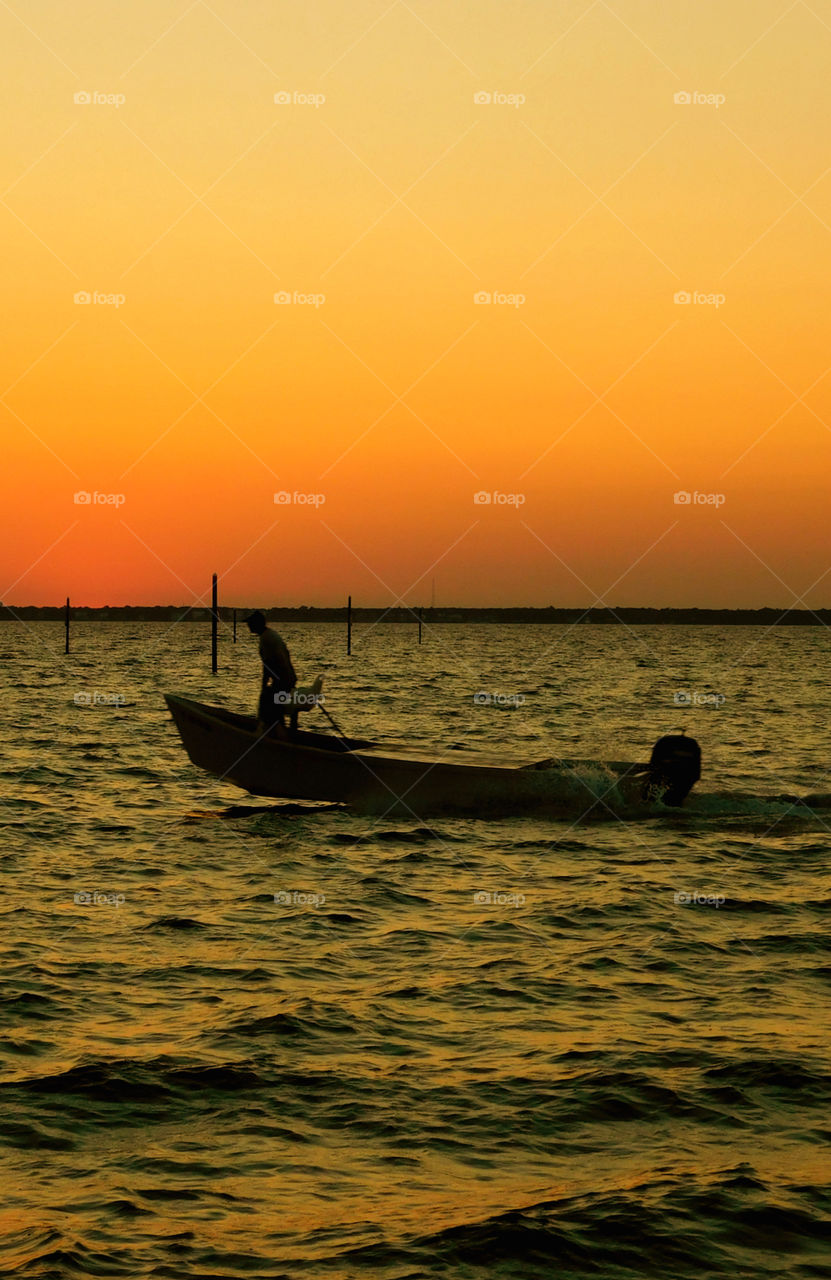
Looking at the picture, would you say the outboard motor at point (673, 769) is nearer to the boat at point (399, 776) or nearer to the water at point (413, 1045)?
the boat at point (399, 776)

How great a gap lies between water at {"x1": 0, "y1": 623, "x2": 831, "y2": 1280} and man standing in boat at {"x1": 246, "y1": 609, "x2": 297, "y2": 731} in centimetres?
159

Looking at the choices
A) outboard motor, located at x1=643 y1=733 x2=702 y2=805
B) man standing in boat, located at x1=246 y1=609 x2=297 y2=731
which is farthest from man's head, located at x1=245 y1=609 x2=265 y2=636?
outboard motor, located at x1=643 y1=733 x2=702 y2=805

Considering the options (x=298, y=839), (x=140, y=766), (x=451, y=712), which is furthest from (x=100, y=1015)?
(x=451, y=712)

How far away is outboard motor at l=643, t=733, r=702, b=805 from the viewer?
1947 cm

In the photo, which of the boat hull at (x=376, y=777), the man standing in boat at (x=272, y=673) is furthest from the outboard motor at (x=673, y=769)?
the man standing in boat at (x=272, y=673)

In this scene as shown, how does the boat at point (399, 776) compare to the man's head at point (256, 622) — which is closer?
the man's head at point (256, 622)

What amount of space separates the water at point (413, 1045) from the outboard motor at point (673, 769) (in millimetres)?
371

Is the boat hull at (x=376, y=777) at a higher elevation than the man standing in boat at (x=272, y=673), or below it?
below

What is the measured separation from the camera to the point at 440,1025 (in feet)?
31.2

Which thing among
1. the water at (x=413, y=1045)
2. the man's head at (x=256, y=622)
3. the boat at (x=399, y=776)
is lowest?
the water at (x=413, y=1045)

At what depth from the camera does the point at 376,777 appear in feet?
63.1

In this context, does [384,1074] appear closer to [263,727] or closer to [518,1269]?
[518,1269]

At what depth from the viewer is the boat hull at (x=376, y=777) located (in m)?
Result: 19.1

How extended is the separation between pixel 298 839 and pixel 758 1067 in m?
9.91
